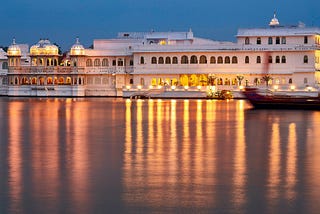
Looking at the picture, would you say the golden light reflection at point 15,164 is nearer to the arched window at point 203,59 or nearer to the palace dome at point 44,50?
the arched window at point 203,59

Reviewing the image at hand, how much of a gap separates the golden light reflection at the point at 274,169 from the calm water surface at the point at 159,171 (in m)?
0.02

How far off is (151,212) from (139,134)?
12.5 meters

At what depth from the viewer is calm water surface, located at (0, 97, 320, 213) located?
33.2 ft

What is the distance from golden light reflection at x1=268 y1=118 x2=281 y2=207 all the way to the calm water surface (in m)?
0.02

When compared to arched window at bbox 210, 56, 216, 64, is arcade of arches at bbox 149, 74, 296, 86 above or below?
below

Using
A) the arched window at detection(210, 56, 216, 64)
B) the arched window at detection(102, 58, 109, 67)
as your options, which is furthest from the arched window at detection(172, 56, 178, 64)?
the arched window at detection(102, 58, 109, 67)

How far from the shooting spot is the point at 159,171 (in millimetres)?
13133

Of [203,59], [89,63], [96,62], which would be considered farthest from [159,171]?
[89,63]

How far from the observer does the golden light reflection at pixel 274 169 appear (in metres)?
10.7

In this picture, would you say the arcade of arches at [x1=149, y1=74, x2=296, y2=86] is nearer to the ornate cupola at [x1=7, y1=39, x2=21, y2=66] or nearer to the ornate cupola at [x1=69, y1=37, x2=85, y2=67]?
the ornate cupola at [x1=69, y1=37, x2=85, y2=67]

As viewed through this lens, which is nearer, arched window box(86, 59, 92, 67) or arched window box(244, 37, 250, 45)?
arched window box(244, 37, 250, 45)

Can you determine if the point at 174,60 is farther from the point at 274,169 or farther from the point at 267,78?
the point at 274,169

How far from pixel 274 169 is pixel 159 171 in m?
2.21

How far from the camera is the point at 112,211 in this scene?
9.63 m
